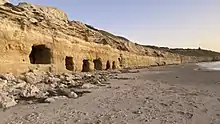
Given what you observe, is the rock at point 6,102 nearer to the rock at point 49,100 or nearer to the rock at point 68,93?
the rock at point 49,100

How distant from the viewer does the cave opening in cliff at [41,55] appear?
20.8 metres

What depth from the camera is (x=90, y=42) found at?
30.1 metres

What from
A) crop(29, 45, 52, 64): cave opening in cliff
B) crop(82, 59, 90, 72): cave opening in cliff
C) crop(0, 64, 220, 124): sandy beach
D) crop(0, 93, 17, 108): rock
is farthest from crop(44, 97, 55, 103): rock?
crop(82, 59, 90, 72): cave opening in cliff

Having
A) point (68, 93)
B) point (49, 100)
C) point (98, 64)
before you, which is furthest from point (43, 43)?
point (98, 64)

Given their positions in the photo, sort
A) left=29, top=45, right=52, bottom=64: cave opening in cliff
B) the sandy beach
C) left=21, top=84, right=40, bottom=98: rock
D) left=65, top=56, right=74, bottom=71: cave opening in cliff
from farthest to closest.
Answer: left=65, top=56, right=74, bottom=71: cave opening in cliff < left=29, top=45, right=52, bottom=64: cave opening in cliff < left=21, top=84, right=40, bottom=98: rock < the sandy beach

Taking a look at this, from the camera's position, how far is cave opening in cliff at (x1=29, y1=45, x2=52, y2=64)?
20.8 meters

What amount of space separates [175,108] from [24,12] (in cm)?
1471

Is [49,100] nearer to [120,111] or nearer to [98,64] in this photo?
[120,111]

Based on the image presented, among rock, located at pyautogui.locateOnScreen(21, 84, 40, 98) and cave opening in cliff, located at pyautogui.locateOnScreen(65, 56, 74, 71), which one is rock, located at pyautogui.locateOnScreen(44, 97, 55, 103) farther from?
cave opening in cliff, located at pyautogui.locateOnScreen(65, 56, 74, 71)

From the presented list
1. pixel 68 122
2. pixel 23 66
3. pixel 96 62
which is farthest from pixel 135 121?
pixel 96 62

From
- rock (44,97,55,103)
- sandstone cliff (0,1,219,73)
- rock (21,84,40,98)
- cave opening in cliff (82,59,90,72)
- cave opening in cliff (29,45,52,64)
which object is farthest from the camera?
cave opening in cliff (82,59,90,72)

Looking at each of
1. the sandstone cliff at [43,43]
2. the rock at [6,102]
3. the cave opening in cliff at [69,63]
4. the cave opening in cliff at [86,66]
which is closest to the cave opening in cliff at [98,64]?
the sandstone cliff at [43,43]

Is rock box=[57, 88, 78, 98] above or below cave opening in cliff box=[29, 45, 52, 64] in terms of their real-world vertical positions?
below

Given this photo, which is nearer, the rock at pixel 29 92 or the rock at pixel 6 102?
the rock at pixel 6 102
